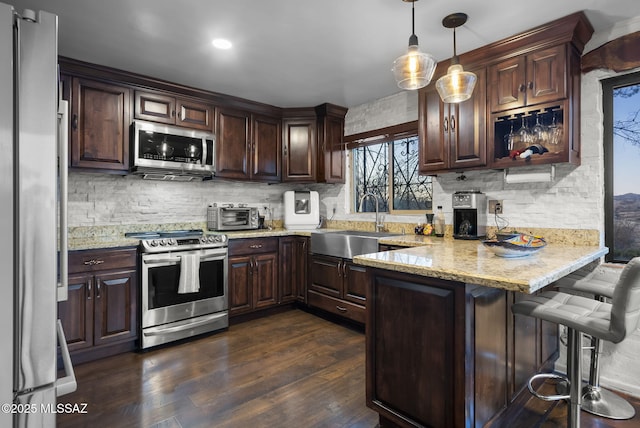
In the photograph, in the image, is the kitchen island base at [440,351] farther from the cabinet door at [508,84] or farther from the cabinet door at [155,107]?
the cabinet door at [155,107]

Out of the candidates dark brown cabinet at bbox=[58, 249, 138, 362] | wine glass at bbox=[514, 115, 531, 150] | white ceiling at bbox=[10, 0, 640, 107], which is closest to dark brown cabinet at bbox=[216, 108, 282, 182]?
white ceiling at bbox=[10, 0, 640, 107]

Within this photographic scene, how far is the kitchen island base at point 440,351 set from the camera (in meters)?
1.49

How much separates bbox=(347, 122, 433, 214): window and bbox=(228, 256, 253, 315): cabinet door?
5.28ft

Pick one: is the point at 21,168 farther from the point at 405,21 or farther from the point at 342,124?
the point at 342,124

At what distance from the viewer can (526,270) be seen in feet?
4.97

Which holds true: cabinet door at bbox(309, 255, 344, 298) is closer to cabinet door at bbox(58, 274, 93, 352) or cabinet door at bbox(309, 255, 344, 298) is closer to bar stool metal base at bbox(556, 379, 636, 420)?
bar stool metal base at bbox(556, 379, 636, 420)

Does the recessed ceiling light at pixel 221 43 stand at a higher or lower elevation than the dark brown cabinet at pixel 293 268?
higher

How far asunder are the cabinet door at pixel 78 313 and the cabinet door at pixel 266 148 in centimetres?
197

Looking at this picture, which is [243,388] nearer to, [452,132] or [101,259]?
[101,259]

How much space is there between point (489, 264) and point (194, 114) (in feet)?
10.3

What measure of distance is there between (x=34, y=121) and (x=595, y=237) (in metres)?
3.07

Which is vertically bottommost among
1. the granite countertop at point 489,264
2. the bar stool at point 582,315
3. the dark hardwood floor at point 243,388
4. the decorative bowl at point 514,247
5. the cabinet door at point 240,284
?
the dark hardwood floor at point 243,388

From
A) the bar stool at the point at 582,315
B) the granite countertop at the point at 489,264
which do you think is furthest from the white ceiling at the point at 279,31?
the bar stool at the point at 582,315

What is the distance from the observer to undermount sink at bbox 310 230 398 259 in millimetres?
3178
